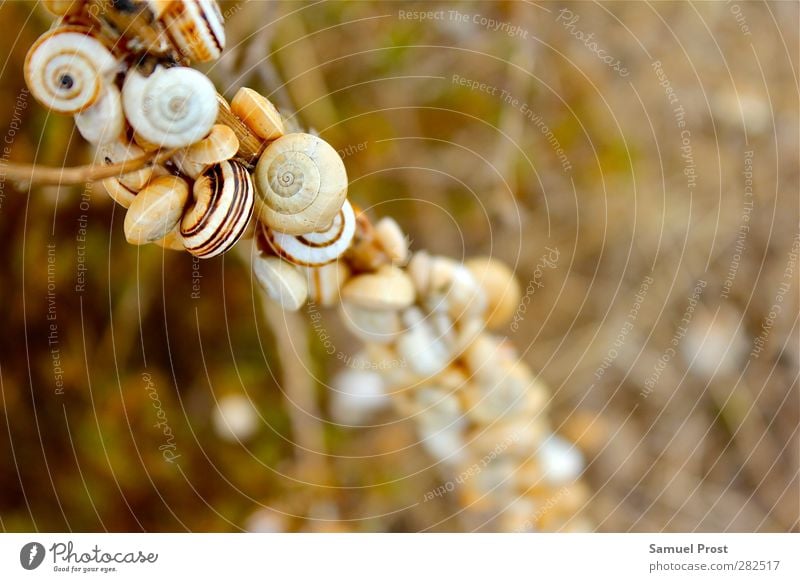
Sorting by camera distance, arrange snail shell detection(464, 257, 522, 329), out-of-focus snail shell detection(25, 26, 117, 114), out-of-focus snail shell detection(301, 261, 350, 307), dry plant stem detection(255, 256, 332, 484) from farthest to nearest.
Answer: dry plant stem detection(255, 256, 332, 484), snail shell detection(464, 257, 522, 329), out-of-focus snail shell detection(301, 261, 350, 307), out-of-focus snail shell detection(25, 26, 117, 114)

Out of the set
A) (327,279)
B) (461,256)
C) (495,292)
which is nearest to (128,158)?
(327,279)

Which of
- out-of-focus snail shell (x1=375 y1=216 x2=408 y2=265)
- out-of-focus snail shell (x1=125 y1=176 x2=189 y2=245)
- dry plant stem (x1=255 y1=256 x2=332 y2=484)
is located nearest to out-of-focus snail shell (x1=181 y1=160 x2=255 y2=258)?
out-of-focus snail shell (x1=125 y1=176 x2=189 y2=245)

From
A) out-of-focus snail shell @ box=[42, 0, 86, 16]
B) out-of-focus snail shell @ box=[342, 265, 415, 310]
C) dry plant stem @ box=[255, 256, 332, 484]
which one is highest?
out-of-focus snail shell @ box=[42, 0, 86, 16]

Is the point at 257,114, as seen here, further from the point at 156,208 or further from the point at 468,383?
the point at 468,383

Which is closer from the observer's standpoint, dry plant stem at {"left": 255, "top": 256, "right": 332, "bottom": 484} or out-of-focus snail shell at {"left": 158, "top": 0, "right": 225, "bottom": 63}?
out-of-focus snail shell at {"left": 158, "top": 0, "right": 225, "bottom": 63}

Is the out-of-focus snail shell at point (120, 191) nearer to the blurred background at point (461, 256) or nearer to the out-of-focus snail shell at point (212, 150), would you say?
the out-of-focus snail shell at point (212, 150)
